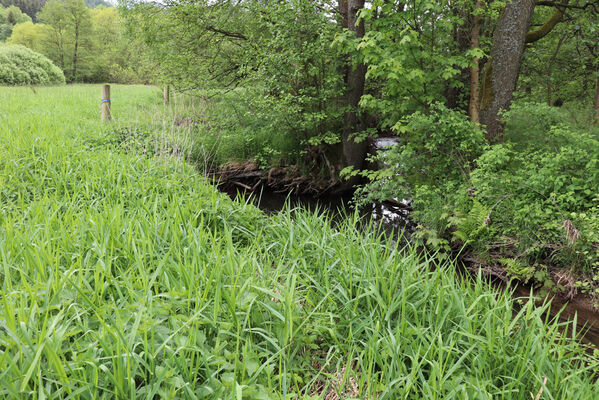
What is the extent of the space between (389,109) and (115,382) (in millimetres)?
5948

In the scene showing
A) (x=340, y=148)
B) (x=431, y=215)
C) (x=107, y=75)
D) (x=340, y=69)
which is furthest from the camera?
(x=107, y=75)

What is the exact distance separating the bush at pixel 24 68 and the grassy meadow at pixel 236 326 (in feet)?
69.1

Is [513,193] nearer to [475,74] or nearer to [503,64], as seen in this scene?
[503,64]

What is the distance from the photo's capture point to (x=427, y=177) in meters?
6.05

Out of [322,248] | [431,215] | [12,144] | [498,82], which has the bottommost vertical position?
[431,215]

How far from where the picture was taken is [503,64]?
5723mm

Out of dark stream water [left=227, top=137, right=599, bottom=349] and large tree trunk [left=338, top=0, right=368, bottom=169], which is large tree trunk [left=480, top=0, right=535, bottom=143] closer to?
dark stream water [left=227, top=137, right=599, bottom=349]

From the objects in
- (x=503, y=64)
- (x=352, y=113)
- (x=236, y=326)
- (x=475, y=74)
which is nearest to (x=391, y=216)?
(x=352, y=113)

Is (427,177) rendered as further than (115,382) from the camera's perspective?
Yes

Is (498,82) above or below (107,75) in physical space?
below

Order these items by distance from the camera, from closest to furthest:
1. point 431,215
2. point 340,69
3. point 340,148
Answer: point 431,215, point 340,69, point 340,148

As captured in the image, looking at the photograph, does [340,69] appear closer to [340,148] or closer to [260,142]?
[340,148]

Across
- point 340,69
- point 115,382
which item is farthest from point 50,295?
point 340,69

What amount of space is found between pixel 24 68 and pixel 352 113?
22081mm
